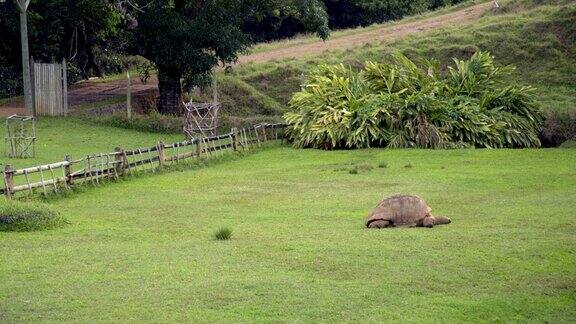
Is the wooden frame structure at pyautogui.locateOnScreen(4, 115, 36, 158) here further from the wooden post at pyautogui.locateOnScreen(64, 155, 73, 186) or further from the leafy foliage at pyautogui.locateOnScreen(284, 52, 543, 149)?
the leafy foliage at pyautogui.locateOnScreen(284, 52, 543, 149)

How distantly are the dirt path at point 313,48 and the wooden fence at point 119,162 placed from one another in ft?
27.9

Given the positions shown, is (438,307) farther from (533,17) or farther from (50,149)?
(533,17)

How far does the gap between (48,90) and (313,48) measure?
1610cm

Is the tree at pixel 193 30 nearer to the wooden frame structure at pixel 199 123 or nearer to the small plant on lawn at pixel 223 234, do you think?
the wooden frame structure at pixel 199 123

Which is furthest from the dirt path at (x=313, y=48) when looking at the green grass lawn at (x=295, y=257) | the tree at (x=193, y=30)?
the green grass lawn at (x=295, y=257)

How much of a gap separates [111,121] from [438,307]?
23632 mm

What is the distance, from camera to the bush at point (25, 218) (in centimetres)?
1510

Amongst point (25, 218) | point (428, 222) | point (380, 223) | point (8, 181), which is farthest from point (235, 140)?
point (428, 222)

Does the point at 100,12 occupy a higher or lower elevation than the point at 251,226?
higher

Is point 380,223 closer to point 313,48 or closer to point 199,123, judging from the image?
point 199,123

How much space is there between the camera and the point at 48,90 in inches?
1299

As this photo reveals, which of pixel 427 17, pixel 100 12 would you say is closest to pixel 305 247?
pixel 100 12

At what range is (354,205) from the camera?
18.1 meters

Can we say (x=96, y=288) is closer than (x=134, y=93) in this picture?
Yes
